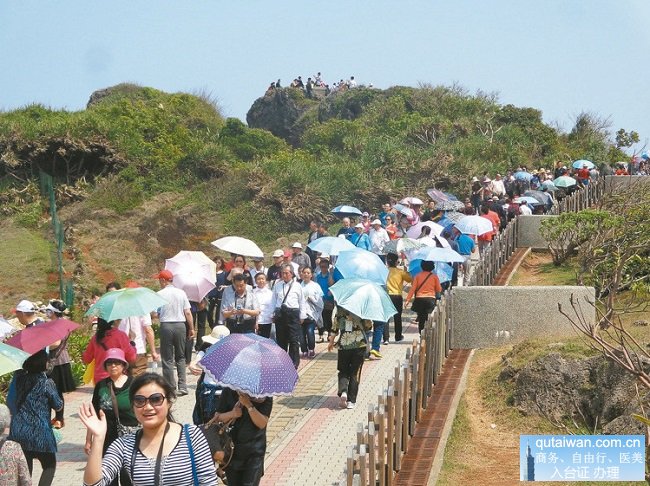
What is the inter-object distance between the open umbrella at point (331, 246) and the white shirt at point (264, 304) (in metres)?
2.81

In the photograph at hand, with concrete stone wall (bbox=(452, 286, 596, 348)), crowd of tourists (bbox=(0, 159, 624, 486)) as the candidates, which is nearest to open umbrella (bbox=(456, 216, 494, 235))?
crowd of tourists (bbox=(0, 159, 624, 486))

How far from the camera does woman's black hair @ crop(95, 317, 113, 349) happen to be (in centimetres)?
1089

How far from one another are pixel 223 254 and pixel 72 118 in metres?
10.8

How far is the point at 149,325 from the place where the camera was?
12922 mm

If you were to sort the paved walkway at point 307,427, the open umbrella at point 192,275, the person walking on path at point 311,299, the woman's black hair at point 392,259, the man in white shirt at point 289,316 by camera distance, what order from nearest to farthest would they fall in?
1. the paved walkway at point 307,427
2. the man in white shirt at point 289,316
3. the person walking on path at point 311,299
4. the open umbrella at point 192,275
5. the woman's black hair at point 392,259

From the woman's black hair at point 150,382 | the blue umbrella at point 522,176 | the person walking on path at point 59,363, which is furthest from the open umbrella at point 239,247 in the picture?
the blue umbrella at point 522,176

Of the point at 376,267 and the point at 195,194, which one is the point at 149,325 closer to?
the point at 376,267

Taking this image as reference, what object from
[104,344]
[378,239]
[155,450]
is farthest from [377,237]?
[155,450]

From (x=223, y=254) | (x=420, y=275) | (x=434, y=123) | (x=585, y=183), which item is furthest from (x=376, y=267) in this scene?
(x=434, y=123)

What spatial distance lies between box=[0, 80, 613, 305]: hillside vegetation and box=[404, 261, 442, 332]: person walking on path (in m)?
17.4

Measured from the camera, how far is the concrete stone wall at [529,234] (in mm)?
23828

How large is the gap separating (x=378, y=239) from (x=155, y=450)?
1415 centimetres

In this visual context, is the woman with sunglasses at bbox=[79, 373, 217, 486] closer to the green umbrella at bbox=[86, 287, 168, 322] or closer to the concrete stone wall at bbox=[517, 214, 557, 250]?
the green umbrella at bbox=[86, 287, 168, 322]

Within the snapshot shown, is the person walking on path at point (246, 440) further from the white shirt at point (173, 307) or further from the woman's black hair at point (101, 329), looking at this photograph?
the white shirt at point (173, 307)
